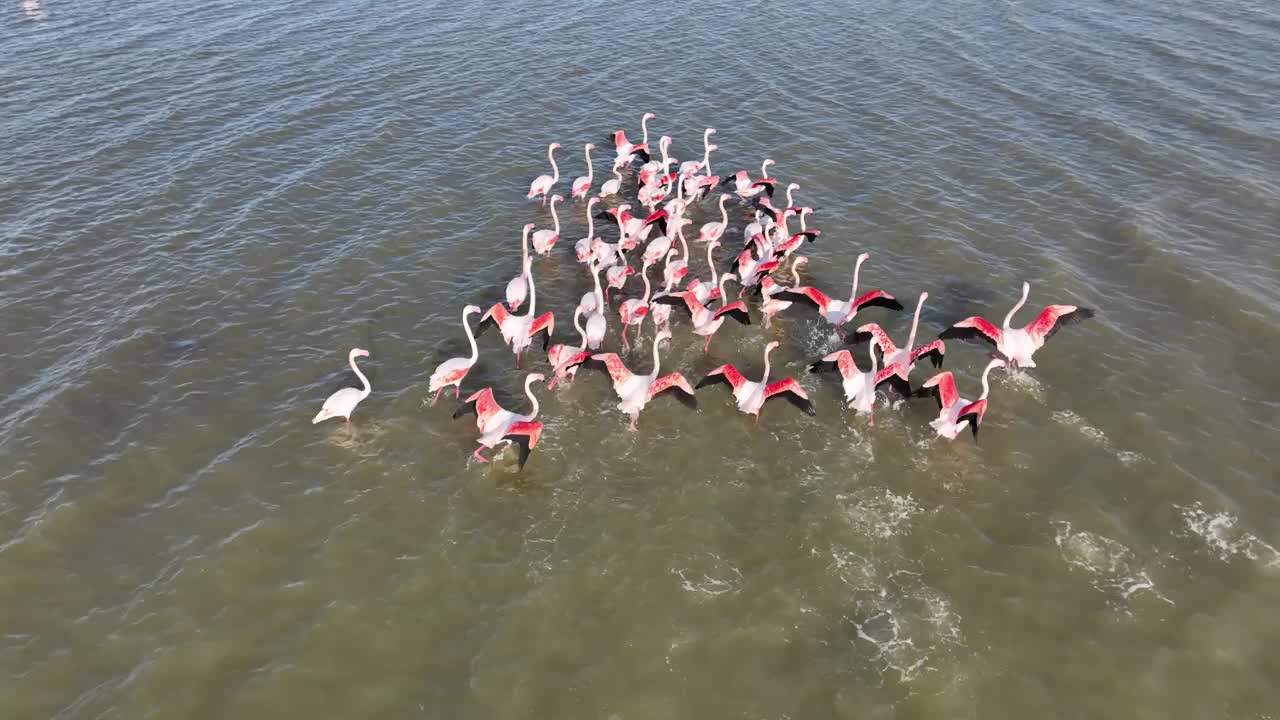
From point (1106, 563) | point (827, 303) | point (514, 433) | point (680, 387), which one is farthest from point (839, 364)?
point (514, 433)

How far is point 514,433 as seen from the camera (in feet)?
50.1

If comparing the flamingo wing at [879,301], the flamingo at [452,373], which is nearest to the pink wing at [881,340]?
the flamingo wing at [879,301]

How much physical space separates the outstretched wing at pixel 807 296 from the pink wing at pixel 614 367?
560 centimetres

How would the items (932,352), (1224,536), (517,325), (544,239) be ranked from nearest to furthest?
(1224,536) → (932,352) → (517,325) → (544,239)

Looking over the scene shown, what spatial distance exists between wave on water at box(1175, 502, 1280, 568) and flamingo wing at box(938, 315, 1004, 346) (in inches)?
207

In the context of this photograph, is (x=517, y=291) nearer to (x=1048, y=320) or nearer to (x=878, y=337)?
(x=878, y=337)

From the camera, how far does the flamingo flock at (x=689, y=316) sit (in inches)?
663

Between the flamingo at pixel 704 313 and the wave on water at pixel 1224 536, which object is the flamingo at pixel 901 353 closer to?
the flamingo at pixel 704 313

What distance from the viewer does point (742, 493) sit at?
51.8 feet

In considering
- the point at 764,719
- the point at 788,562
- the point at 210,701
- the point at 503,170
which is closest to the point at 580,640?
the point at 764,719

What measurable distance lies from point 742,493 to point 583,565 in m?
3.80

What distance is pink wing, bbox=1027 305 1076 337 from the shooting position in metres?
18.2

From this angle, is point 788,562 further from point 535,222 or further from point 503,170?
point 503,170

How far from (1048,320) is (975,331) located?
1938mm
